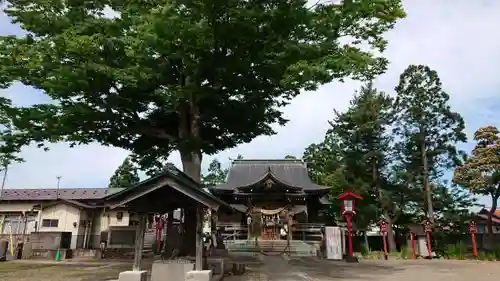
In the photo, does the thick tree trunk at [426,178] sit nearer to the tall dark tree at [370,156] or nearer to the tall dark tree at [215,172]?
the tall dark tree at [370,156]

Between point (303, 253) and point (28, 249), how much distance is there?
1844 cm

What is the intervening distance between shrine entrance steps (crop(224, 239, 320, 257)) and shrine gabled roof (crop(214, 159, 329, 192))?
6.20m

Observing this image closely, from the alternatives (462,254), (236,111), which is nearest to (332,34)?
(236,111)

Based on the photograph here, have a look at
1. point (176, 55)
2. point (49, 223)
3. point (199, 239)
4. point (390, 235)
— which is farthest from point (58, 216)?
Result: point (390, 235)

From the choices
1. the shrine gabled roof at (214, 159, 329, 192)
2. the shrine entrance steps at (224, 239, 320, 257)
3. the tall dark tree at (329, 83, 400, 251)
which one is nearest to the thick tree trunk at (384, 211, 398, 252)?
the tall dark tree at (329, 83, 400, 251)

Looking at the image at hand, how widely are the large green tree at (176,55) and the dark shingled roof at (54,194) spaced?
21.4 metres

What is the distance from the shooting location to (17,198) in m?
34.9

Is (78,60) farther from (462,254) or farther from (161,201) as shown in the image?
(462,254)

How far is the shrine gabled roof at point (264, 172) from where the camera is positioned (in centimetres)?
3416

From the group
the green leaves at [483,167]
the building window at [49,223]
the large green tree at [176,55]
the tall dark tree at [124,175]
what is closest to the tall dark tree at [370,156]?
the green leaves at [483,167]

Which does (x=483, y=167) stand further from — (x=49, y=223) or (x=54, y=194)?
(x=54, y=194)

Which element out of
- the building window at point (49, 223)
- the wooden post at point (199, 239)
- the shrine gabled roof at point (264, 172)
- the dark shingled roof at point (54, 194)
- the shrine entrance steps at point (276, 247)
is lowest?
the shrine entrance steps at point (276, 247)

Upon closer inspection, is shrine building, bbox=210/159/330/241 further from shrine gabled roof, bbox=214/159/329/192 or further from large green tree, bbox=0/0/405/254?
large green tree, bbox=0/0/405/254

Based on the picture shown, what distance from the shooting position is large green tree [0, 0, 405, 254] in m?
12.6
